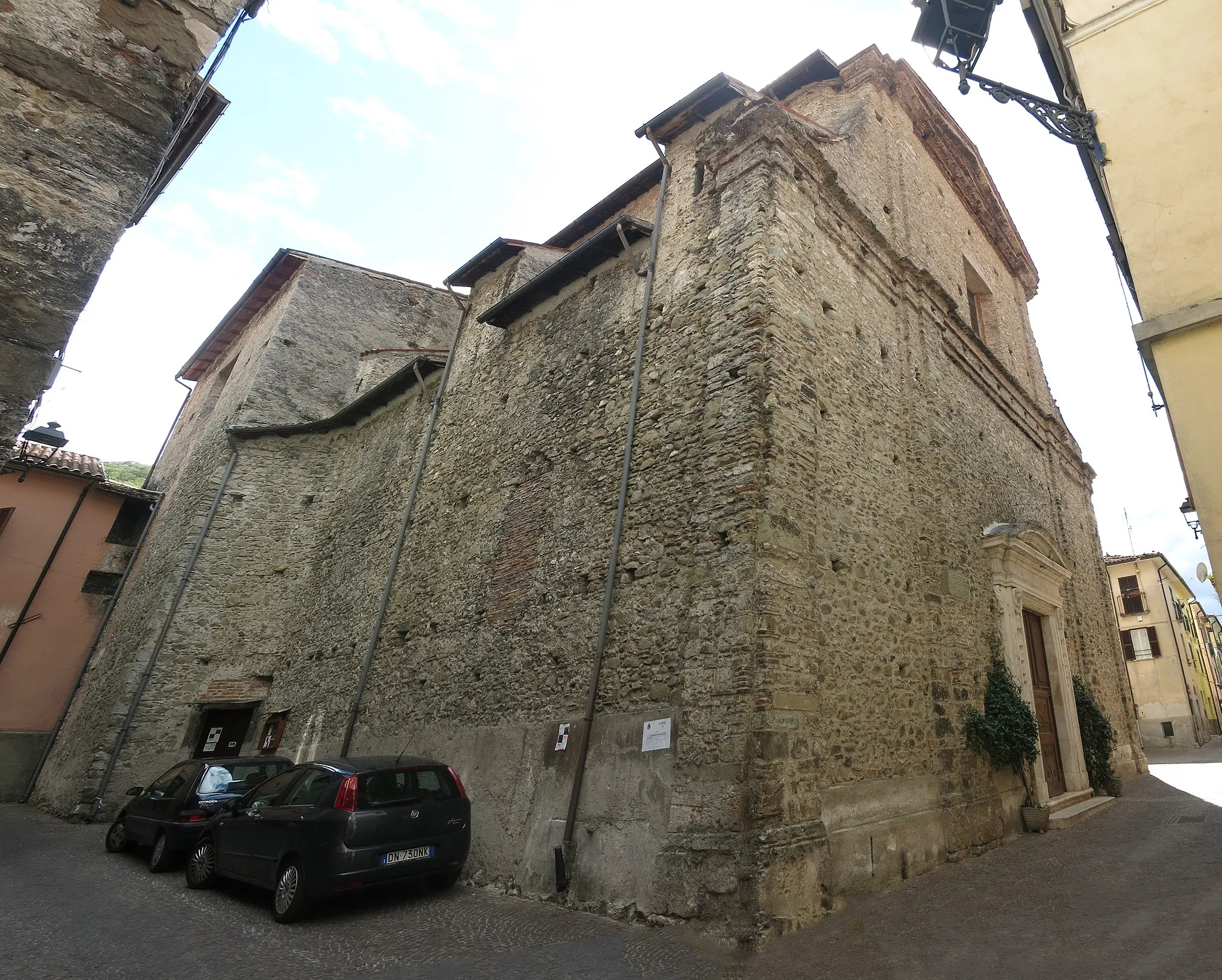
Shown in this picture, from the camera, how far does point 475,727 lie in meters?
7.21

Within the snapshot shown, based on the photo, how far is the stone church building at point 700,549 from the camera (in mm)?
5266

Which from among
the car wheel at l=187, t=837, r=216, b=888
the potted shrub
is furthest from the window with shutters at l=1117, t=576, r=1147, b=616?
the car wheel at l=187, t=837, r=216, b=888

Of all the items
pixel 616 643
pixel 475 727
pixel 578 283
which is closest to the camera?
pixel 616 643

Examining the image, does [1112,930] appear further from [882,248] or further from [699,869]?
[882,248]

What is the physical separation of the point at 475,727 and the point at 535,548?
208 centimetres

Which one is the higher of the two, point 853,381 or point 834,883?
point 853,381

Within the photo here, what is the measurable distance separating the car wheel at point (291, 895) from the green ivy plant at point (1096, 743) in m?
10.4

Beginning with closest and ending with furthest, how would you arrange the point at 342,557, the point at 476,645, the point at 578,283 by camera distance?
the point at 476,645 < the point at 578,283 < the point at 342,557

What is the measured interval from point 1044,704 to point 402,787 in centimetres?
882

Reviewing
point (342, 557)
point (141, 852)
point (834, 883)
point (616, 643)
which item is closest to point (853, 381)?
point (616, 643)

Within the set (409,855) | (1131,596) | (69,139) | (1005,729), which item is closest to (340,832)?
(409,855)

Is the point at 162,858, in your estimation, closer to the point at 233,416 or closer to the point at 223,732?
the point at 223,732

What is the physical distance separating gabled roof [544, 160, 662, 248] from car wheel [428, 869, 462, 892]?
28.7ft

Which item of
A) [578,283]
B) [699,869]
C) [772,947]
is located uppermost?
[578,283]
